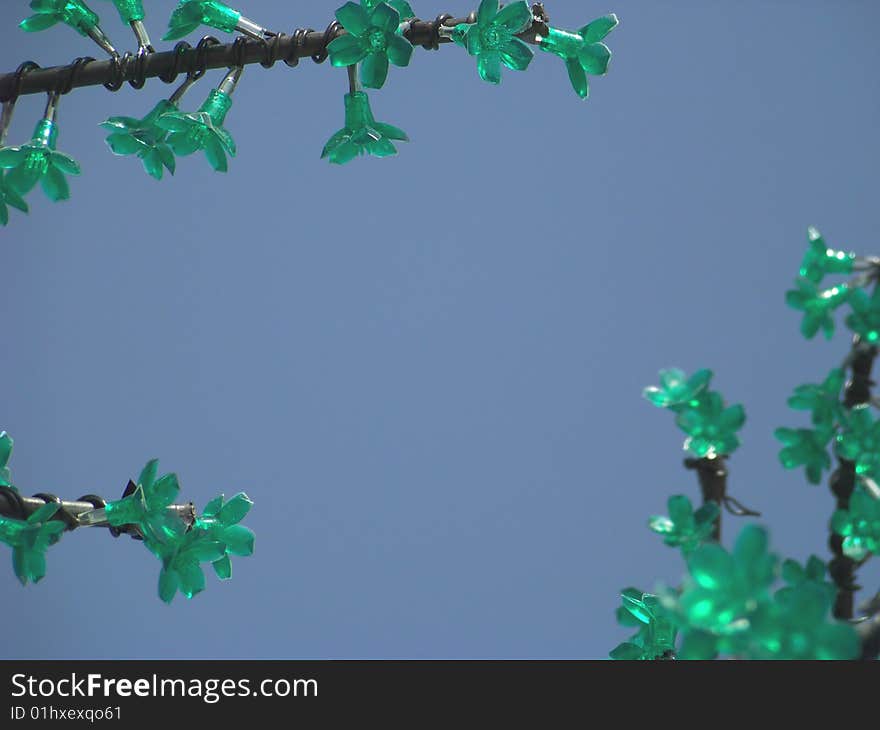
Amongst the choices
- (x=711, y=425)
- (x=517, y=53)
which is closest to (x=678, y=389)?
(x=711, y=425)

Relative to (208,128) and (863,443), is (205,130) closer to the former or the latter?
(208,128)

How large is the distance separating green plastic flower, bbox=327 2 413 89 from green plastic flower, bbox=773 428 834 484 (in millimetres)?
371

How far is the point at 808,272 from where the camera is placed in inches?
22.5

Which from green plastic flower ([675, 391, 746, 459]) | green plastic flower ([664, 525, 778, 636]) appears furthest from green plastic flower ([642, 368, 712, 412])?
green plastic flower ([664, 525, 778, 636])

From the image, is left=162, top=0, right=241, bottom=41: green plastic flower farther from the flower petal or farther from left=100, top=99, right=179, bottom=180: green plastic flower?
the flower petal

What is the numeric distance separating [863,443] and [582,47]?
385 millimetres

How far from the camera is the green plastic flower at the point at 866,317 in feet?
1.74

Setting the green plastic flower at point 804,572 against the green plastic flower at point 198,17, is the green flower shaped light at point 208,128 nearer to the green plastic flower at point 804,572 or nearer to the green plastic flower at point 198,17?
the green plastic flower at point 198,17

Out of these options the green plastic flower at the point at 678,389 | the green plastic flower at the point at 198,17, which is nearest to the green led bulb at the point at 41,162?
the green plastic flower at the point at 198,17

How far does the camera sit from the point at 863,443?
52 centimetres

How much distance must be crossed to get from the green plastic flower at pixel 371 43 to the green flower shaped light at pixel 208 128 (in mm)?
103

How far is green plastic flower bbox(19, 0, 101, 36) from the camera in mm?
840
